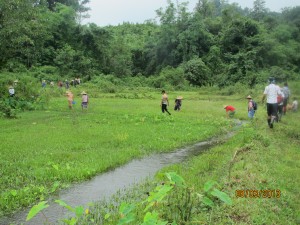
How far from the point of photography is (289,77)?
39.0 ft

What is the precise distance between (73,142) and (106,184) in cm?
483

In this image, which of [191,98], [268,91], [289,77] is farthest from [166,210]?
[191,98]

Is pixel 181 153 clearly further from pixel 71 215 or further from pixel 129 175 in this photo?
pixel 71 215

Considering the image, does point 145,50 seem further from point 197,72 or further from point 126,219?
point 126,219

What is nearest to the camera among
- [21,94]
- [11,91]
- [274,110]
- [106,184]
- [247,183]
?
[247,183]

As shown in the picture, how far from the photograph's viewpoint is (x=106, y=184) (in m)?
8.92

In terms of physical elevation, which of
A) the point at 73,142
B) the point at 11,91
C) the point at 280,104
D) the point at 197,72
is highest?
the point at 197,72

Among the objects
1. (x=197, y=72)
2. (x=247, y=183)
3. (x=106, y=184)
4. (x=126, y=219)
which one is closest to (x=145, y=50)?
(x=197, y=72)

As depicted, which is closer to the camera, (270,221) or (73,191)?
(270,221)

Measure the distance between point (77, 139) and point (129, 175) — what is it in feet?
15.7

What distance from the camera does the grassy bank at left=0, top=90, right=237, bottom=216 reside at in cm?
867

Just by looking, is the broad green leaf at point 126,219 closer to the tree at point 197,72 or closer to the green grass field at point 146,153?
the green grass field at point 146,153
